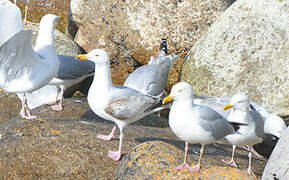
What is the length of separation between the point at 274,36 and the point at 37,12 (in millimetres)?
7007

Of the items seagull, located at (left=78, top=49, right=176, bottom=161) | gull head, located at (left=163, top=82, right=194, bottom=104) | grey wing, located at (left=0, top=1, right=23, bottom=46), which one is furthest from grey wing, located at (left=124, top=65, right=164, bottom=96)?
gull head, located at (left=163, top=82, right=194, bottom=104)

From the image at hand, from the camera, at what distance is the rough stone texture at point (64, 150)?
577 centimetres

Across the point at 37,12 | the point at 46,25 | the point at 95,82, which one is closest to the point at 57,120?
the point at 95,82

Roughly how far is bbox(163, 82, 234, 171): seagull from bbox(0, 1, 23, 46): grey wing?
313 cm

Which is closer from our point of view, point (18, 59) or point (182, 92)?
point (182, 92)

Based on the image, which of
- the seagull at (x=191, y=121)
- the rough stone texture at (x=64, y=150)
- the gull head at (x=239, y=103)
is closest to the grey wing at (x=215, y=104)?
the rough stone texture at (x=64, y=150)

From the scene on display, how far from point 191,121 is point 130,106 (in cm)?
140

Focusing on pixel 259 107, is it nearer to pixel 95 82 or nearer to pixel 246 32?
pixel 246 32

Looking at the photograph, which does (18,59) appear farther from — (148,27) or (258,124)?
(148,27)

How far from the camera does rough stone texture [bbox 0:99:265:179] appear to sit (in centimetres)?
577

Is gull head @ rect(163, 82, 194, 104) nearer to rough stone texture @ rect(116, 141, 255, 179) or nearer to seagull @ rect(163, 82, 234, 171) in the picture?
seagull @ rect(163, 82, 234, 171)

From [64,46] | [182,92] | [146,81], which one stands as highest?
[182,92]

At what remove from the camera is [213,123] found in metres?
5.25

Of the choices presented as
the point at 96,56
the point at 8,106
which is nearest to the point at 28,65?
the point at 96,56
